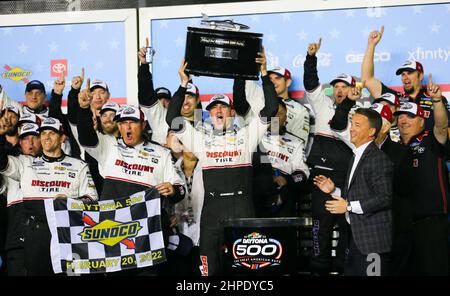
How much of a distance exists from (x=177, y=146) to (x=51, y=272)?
1245mm

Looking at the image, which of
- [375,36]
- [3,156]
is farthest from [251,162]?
[3,156]

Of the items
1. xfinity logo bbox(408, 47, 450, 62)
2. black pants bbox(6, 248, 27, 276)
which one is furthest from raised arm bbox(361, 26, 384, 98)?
black pants bbox(6, 248, 27, 276)

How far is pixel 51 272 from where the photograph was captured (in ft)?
20.7

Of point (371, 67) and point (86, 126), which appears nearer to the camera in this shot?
point (371, 67)

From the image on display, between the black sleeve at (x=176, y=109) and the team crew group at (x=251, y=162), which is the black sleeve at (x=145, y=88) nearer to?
the team crew group at (x=251, y=162)

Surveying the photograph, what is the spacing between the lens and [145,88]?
6199 mm

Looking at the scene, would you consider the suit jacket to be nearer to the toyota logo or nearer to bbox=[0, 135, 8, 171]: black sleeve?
the toyota logo

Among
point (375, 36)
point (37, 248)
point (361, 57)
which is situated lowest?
point (37, 248)

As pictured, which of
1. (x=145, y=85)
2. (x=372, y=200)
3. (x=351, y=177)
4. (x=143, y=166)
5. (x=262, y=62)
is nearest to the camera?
(x=372, y=200)

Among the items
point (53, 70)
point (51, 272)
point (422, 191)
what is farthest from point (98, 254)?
point (422, 191)

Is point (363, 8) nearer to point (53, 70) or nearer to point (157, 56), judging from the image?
point (157, 56)

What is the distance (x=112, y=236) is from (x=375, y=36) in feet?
7.31

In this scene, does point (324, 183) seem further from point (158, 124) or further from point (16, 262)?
point (16, 262)
